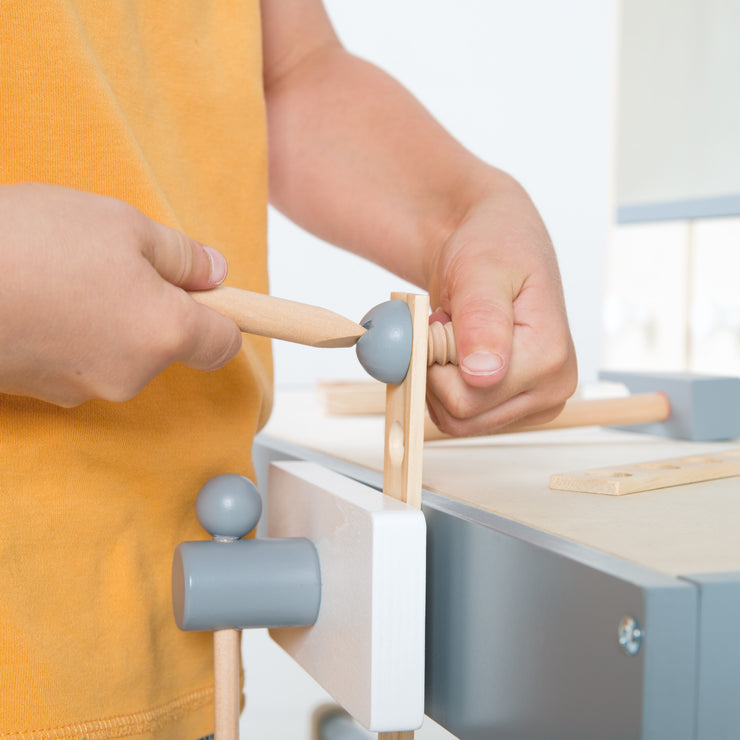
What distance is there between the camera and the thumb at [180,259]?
400 mm

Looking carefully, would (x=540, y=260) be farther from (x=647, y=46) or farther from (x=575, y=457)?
(x=647, y=46)

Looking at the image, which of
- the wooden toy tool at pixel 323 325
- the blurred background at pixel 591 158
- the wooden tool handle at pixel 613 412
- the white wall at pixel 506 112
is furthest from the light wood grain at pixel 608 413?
the white wall at pixel 506 112

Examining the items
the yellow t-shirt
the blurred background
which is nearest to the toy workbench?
the yellow t-shirt

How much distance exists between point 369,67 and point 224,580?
1.43 feet

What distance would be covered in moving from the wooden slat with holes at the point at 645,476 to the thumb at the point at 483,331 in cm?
6

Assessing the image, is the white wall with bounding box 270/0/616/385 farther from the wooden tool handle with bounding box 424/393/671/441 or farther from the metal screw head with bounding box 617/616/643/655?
the metal screw head with bounding box 617/616/643/655

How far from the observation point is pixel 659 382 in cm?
72

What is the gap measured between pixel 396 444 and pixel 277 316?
0.09 m

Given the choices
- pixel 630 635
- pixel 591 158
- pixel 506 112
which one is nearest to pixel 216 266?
pixel 630 635

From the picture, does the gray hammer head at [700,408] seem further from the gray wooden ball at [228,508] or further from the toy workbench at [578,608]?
the gray wooden ball at [228,508]

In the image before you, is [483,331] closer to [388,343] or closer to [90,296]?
[388,343]

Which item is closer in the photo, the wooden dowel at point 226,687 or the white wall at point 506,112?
the wooden dowel at point 226,687

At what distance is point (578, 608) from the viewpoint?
31 centimetres

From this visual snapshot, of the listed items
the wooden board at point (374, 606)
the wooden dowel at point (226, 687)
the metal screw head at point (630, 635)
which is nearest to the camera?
the metal screw head at point (630, 635)
